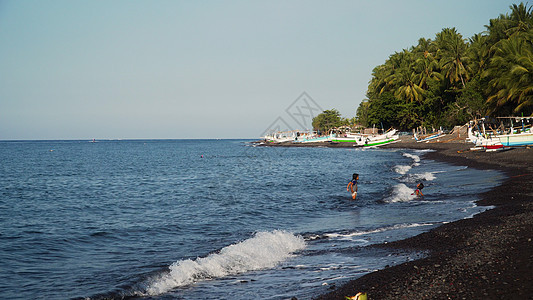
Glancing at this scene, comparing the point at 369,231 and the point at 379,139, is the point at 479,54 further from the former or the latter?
the point at 369,231

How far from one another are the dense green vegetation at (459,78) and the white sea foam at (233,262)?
44.8 meters

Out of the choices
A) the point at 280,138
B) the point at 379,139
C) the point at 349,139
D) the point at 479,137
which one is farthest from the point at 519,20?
the point at 280,138

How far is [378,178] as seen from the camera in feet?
111

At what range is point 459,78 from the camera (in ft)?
261

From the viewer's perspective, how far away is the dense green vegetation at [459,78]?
5069 centimetres

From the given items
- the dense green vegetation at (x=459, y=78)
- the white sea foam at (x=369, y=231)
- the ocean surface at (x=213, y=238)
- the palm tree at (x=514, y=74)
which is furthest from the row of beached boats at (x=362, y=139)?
the white sea foam at (x=369, y=231)

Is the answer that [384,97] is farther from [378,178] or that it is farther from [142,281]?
[142,281]

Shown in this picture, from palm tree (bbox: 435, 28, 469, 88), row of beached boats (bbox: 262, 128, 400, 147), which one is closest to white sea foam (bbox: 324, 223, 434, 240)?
palm tree (bbox: 435, 28, 469, 88)

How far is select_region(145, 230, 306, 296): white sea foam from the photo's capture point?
958cm

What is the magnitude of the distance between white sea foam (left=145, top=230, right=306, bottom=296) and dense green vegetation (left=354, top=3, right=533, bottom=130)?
44.8 metres

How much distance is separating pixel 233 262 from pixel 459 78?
80.1 m

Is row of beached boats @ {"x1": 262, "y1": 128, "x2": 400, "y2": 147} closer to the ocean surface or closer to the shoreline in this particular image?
the ocean surface

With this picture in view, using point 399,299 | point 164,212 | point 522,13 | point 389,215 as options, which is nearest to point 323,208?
point 389,215

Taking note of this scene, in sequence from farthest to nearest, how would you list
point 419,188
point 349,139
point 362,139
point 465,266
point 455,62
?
point 349,139
point 362,139
point 455,62
point 419,188
point 465,266
